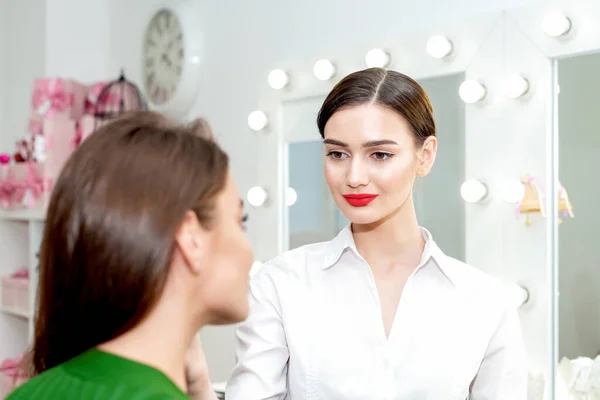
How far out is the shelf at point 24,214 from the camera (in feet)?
7.15

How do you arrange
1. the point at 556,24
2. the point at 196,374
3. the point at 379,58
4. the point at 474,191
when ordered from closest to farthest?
the point at 196,374, the point at 556,24, the point at 474,191, the point at 379,58

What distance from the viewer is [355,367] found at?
1015mm

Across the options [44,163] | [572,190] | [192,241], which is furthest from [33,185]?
[192,241]

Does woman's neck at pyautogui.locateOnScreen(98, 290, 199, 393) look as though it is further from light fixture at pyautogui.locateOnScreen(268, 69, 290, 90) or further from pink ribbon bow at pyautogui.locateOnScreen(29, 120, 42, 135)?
pink ribbon bow at pyautogui.locateOnScreen(29, 120, 42, 135)

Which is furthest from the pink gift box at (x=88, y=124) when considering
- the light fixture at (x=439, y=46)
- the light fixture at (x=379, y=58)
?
the light fixture at (x=439, y=46)

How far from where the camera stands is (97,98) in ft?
7.47

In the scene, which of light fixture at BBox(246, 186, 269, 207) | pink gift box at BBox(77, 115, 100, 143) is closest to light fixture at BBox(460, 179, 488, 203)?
light fixture at BBox(246, 186, 269, 207)

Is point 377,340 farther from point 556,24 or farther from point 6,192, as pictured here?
point 6,192

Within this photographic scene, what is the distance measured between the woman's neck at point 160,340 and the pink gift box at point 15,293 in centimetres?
180

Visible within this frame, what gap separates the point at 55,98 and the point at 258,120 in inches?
32.6

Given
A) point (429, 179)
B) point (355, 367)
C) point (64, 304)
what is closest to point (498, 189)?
point (429, 179)

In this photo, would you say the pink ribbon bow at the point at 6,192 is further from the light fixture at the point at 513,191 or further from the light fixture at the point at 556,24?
the light fixture at the point at 556,24

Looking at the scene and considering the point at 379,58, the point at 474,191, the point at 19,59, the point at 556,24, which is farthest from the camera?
the point at 19,59

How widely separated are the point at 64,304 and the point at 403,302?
569mm
